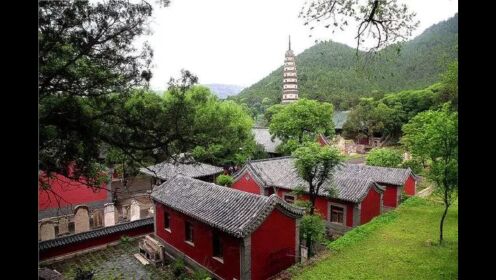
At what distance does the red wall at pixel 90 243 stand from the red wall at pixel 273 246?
19.6 ft

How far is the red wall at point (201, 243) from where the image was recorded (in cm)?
901

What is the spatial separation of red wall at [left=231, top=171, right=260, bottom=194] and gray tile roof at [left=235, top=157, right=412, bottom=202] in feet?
0.89

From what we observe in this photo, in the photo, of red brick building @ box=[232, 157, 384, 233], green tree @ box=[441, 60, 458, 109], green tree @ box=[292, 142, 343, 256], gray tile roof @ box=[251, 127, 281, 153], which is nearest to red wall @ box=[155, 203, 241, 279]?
green tree @ box=[292, 142, 343, 256]

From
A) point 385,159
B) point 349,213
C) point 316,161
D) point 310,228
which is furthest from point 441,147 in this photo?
point 385,159

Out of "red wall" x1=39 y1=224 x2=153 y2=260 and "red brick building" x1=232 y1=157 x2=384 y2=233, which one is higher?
"red brick building" x1=232 y1=157 x2=384 y2=233

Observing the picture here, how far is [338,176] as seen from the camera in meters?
15.9

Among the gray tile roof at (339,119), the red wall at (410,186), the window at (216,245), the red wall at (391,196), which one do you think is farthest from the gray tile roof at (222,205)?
the gray tile roof at (339,119)

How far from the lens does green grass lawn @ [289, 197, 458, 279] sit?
8.59m

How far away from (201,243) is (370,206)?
8.56m

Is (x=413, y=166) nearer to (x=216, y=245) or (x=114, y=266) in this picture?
(x=216, y=245)

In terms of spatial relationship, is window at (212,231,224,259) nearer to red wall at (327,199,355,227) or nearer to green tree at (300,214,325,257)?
green tree at (300,214,325,257)

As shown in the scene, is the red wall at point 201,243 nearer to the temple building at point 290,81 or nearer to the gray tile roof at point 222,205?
the gray tile roof at point 222,205
